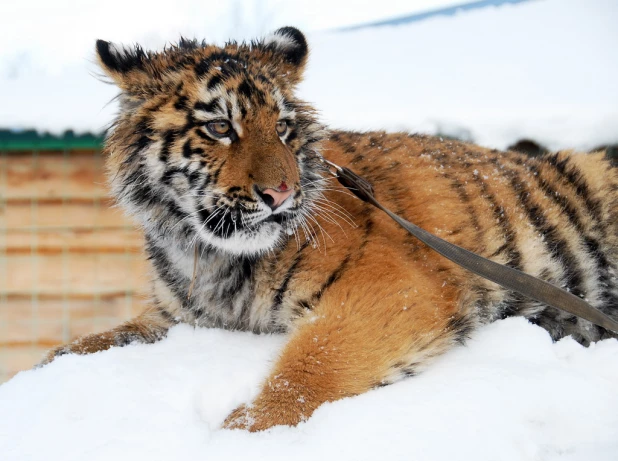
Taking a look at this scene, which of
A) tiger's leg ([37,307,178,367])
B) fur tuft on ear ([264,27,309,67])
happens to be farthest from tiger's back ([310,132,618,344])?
tiger's leg ([37,307,178,367])

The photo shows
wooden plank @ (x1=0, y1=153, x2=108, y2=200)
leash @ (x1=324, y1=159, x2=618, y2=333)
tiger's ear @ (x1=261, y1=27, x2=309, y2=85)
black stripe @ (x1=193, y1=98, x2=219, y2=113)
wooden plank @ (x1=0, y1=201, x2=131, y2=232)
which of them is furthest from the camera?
wooden plank @ (x1=0, y1=201, x2=131, y2=232)

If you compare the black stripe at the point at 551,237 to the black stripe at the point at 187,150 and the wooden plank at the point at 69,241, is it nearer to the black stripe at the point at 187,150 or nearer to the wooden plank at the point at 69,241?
the black stripe at the point at 187,150

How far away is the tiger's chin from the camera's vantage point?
7.54 ft

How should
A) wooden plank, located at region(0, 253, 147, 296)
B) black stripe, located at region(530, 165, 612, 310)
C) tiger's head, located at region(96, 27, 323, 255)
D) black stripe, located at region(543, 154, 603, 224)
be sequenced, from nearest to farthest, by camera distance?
tiger's head, located at region(96, 27, 323, 255) → black stripe, located at region(530, 165, 612, 310) → black stripe, located at region(543, 154, 603, 224) → wooden plank, located at region(0, 253, 147, 296)

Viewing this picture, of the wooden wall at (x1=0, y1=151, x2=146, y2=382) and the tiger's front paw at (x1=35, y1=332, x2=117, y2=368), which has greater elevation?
the tiger's front paw at (x1=35, y1=332, x2=117, y2=368)

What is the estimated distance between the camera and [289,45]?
9.19 feet

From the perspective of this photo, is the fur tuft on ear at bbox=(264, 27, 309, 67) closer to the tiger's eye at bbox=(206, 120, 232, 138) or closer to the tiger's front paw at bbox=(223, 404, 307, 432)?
the tiger's eye at bbox=(206, 120, 232, 138)

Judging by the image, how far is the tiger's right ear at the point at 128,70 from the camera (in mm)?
2457

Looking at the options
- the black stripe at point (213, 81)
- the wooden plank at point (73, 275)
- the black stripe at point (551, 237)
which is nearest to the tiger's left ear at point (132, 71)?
the black stripe at point (213, 81)

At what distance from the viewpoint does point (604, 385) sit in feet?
6.32

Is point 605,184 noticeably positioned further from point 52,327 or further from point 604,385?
point 52,327

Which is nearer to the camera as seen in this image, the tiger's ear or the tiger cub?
the tiger cub

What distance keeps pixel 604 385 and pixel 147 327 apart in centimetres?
189

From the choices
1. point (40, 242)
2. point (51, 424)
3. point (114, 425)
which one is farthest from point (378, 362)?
point (40, 242)
